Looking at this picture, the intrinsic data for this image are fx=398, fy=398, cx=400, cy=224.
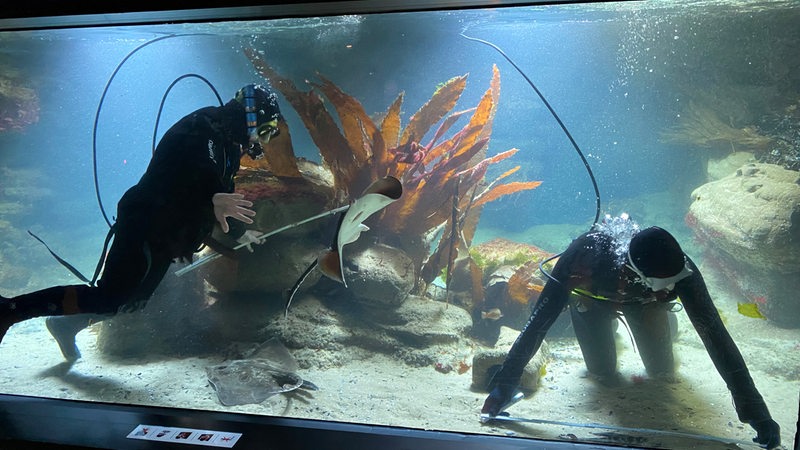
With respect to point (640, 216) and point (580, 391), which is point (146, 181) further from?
point (640, 216)

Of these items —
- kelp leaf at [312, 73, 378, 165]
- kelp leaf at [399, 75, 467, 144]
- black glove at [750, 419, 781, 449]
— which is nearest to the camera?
black glove at [750, 419, 781, 449]

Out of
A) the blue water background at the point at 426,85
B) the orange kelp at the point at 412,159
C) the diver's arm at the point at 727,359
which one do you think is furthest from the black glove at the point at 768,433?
the blue water background at the point at 426,85

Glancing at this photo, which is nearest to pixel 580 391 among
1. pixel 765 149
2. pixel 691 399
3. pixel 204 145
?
pixel 691 399

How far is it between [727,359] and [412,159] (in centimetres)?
302

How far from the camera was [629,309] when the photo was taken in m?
3.29

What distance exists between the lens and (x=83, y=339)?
4.25 metres

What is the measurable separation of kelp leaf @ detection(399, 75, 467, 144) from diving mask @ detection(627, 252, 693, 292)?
2.69 metres

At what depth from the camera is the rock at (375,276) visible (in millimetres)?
4129

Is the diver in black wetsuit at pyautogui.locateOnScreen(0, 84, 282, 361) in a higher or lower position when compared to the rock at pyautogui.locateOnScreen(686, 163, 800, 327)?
lower

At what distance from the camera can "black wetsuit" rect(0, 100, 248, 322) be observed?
298cm

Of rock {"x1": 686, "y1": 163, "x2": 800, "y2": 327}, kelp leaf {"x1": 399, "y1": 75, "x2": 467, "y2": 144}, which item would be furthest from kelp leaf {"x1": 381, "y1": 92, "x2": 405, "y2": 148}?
rock {"x1": 686, "y1": 163, "x2": 800, "y2": 327}

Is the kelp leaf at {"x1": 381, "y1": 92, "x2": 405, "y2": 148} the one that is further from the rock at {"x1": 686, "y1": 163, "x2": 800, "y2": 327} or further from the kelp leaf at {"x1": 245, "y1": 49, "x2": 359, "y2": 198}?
the rock at {"x1": 686, "y1": 163, "x2": 800, "y2": 327}

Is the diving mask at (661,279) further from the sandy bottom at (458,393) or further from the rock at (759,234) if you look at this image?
the rock at (759,234)

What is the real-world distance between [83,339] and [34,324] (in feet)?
4.90
